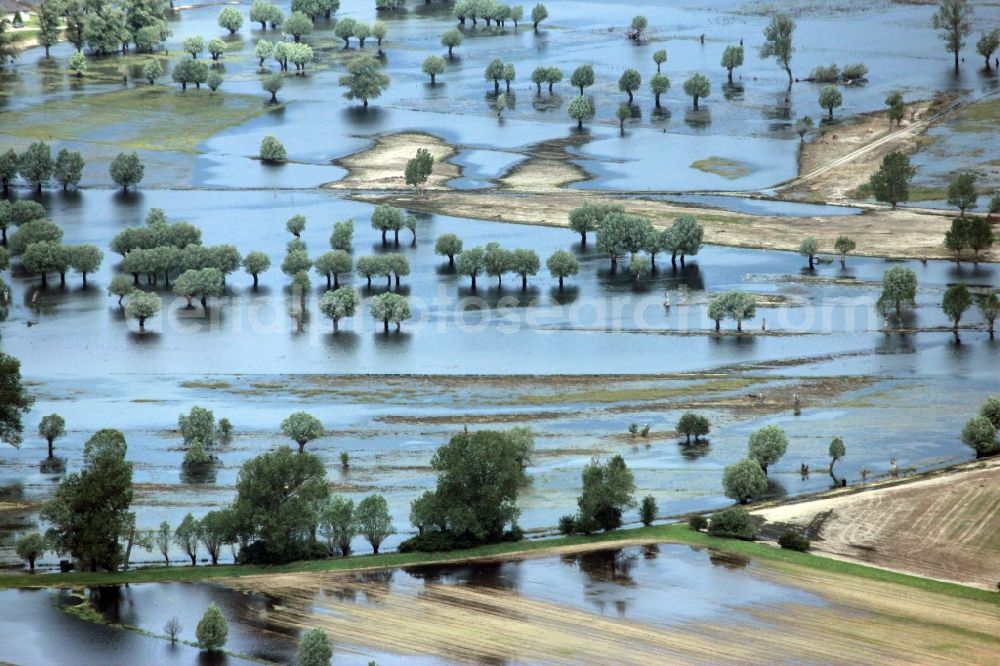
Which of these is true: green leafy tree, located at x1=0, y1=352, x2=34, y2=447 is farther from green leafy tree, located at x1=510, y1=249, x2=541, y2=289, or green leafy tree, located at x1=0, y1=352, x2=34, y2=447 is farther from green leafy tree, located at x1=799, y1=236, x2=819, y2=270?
green leafy tree, located at x1=799, y1=236, x2=819, y2=270

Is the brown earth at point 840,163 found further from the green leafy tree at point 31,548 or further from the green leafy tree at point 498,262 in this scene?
the green leafy tree at point 31,548

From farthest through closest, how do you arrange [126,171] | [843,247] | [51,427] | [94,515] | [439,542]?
[126,171], [843,247], [51,427], [439,542], [94,515]

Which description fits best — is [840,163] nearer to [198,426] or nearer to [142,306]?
[142,306]

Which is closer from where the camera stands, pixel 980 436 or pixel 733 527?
pixel 733 527

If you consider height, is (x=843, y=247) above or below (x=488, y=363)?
above

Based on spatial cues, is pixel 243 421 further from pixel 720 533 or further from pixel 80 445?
pixel 720 533

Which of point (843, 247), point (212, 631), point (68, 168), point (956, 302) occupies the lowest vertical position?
point (212, 631)

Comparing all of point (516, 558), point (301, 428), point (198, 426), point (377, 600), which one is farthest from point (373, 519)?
point (198, 426)
